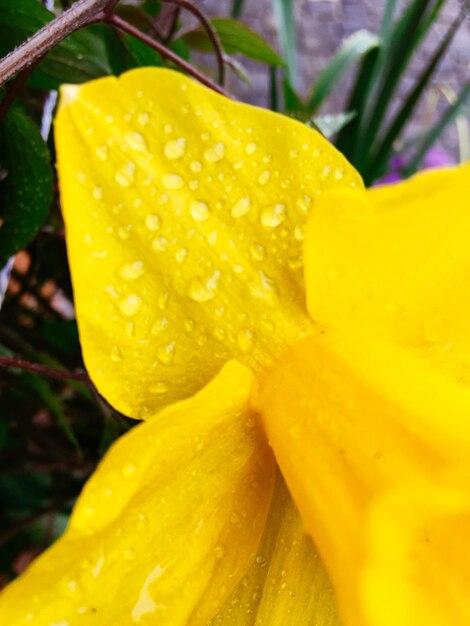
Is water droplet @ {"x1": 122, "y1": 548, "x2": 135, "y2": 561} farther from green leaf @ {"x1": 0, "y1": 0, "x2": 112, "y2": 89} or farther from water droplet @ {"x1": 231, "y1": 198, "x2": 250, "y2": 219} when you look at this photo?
green leaf @ {"x1": 0, "y1": 0, "x2": 112, "y2": 89}

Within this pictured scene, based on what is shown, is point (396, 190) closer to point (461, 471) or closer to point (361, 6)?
point (461, 471)

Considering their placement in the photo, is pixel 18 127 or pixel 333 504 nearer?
pixel 333 504

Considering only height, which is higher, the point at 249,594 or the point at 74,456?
the point at 249,594

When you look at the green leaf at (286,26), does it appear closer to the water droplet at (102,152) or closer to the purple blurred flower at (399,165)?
the purple blurred flower at (399,165)

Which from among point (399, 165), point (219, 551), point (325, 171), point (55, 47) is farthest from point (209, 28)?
point (399, 165)

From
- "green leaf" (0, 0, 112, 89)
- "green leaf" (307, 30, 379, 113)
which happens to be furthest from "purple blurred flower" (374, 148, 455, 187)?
"green leaf" (0, 0, 112, 89)

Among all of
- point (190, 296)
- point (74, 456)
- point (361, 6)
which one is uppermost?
point (190, 296)

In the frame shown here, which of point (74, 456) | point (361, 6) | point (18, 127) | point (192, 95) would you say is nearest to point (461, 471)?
point (192, 95)
